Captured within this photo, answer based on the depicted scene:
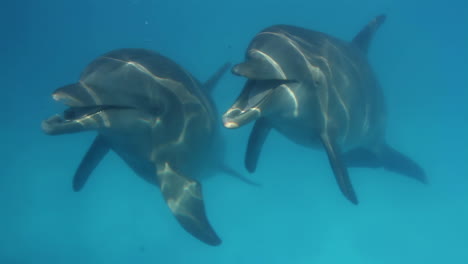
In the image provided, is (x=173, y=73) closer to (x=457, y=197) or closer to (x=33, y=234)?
(x=33, y=234)

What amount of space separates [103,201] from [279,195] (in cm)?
650

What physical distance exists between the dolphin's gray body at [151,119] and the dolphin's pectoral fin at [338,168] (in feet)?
6.43

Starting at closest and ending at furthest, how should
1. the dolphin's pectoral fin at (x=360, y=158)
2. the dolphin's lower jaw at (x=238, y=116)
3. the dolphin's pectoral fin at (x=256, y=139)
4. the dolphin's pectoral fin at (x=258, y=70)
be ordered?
the dolphin's lower jaw at (x=238, y=116) < the dolphin's pectoral fin at (x=258, y=70) < the dolphin's pectoral fin at (x=256, y=139) < the dolphin's pectoral fin at (x=360, y=158)

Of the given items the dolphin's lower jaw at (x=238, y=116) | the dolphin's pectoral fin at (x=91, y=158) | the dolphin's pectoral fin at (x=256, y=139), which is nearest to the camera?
the dolphin's lower jaw at (x=238, y=116)

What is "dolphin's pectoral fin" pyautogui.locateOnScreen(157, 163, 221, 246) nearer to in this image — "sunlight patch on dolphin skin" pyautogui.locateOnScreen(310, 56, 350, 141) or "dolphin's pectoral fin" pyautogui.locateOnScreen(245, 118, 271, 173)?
"dolphin's pectoral fin" pyautogui.locateOnScreen(245, 118, 271, 173)

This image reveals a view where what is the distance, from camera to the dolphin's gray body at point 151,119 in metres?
4.63

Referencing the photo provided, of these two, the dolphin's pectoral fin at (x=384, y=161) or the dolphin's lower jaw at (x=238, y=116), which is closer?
the dolphin's lower jaw at (x=238, y=116)

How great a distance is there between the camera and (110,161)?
16281 millimetres

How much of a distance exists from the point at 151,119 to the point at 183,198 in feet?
4.37

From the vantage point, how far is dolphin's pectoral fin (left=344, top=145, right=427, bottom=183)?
324 inches

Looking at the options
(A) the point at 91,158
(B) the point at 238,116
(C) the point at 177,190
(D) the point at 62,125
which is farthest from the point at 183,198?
(A) the point at 91,158

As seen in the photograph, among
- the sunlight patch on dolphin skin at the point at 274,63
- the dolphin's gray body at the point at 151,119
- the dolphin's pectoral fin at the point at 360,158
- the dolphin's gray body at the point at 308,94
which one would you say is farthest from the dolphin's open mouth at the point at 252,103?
the dolphin's pectoral fin at the point at 360,158

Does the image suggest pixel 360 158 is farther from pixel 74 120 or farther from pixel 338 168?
pixel 74 120

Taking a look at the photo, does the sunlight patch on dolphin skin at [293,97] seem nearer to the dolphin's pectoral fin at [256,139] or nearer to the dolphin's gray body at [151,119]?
the dolphin's pectoral fin at [256,139]
